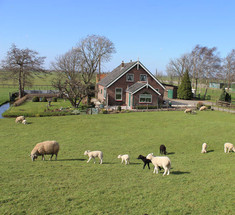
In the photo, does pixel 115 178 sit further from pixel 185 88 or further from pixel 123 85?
pixel 185 88

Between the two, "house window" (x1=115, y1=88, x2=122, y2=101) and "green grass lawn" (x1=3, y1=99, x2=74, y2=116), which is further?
"house window" (x1=115, y1=88, x2=122, y2=101)

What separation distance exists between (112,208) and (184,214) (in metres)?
2.63

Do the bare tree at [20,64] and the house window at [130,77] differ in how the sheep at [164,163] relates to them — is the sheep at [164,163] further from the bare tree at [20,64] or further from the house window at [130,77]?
the bare tree at [20,64]

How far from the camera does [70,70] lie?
191ft

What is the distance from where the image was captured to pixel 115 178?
430 inches

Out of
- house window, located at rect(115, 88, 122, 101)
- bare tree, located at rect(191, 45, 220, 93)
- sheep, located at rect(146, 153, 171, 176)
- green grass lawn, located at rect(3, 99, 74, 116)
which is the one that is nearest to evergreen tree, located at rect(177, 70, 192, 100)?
bare tree, located at rect(191, 45, 220, 93)

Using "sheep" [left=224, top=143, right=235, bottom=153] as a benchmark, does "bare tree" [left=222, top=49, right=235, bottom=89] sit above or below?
above

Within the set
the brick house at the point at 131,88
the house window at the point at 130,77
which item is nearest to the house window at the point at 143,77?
the brick house at the point at 131,88

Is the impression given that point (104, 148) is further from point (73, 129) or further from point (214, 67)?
point (214, 67)

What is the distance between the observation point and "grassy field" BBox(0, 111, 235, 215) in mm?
8219

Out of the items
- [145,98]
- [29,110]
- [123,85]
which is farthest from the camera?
[123,85]

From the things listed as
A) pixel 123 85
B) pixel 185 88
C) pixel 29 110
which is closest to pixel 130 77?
pixel 123 85

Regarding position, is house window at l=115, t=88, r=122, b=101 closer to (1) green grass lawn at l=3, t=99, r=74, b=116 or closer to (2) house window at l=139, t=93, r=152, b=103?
(2) house window at l=139, t=93, r=152, b=103

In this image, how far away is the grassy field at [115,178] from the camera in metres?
8.22
